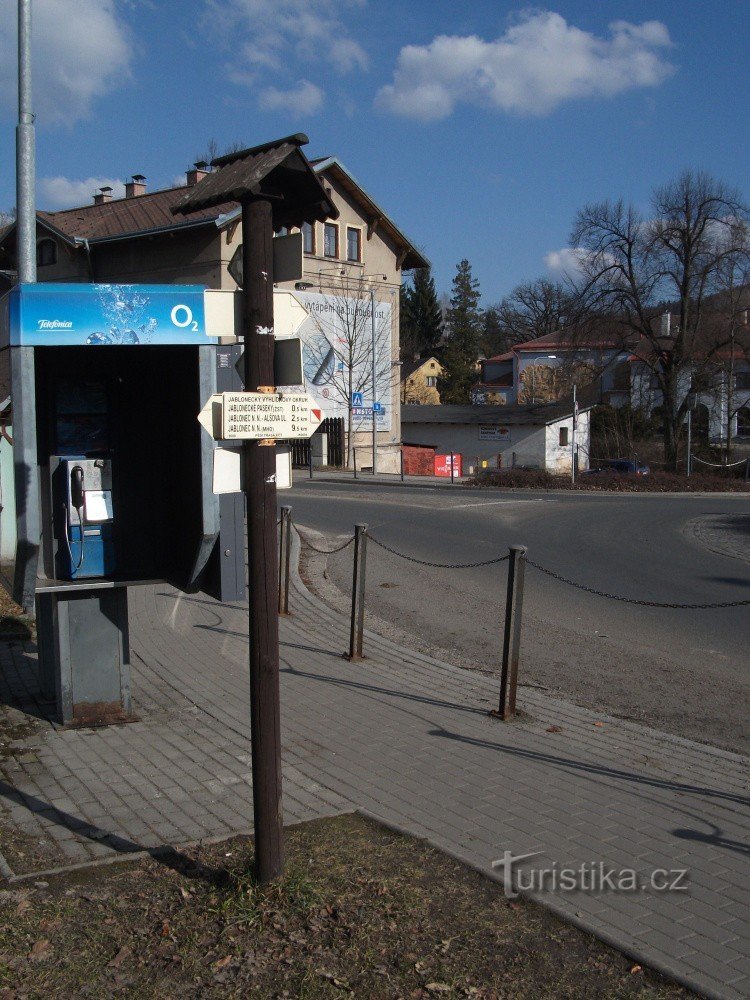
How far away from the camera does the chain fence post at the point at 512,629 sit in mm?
7078

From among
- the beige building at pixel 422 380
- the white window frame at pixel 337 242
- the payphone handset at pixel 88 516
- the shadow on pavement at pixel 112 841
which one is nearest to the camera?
the shadow on pavement at pixel 112 841

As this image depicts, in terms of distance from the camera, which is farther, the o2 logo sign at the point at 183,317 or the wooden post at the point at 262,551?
the o2 logo sign at the point at 183,317

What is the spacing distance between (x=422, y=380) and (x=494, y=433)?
36.9 m

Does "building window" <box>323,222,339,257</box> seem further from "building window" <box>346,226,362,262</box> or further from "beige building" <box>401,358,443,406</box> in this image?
"beige building" <box>401,358,443,406</box>

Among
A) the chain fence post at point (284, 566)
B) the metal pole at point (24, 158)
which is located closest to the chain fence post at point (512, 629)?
the chain fence post at point (284, 566)

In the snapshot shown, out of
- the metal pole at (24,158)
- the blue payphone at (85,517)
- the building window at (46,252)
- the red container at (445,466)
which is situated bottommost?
the red container at (445,466)

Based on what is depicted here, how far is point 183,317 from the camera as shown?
581 cm

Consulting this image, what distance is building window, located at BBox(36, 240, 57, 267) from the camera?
3744 centimetres

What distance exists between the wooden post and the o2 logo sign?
169 centimetres

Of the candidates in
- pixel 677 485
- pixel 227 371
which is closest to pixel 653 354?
pixel 677 485

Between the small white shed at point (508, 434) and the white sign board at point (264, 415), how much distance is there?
46136 mm

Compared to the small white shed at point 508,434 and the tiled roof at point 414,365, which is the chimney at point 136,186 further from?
the tiled roof at point 414,365

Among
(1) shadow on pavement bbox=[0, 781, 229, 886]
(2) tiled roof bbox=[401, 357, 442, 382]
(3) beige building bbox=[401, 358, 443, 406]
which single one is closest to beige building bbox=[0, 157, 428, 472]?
(1) shadow on pavement bbox=[0, 781, 229, 886]

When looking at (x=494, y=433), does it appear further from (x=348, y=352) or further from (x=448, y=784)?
(x=448, y=784)
